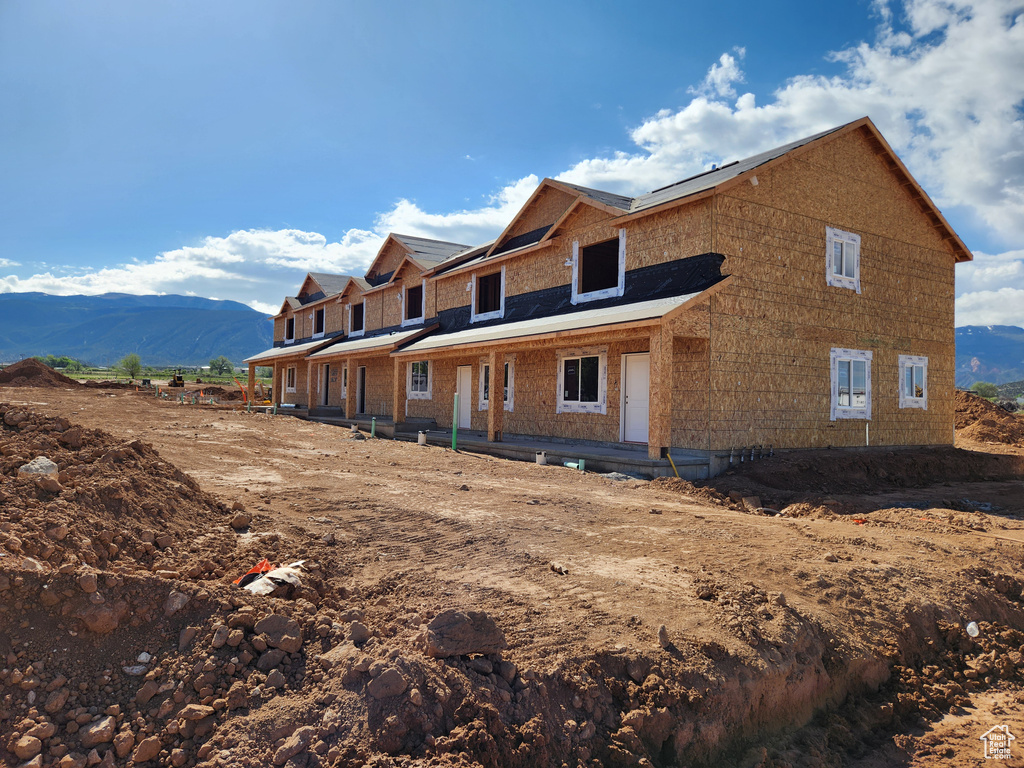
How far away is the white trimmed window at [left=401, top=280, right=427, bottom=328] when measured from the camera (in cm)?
2333

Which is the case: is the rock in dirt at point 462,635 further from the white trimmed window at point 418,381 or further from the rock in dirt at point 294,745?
the white trimmed window at point 418,381

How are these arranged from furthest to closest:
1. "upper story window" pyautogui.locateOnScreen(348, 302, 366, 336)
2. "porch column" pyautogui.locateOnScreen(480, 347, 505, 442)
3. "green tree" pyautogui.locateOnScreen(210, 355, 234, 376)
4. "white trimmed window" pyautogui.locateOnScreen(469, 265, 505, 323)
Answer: "green tree" pyautogui.locateOnScreen(210, 355, 234, 376), "upper story window" pyautogui.locateOnScreen(348, 302, 366, 336), "white trimmed window" pyautogui.locateOnScreen(469, 265, 505, 323), "porch column" pyautogui.locateOnScreen(480, 347, 505, 442)

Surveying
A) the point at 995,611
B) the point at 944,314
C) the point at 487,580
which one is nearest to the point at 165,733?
the point at 487,580

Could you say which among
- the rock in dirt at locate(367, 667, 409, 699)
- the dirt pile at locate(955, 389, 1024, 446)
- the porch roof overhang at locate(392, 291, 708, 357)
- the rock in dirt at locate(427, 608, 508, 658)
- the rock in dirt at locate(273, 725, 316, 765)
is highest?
the porch roof overhang at locate(392, 291, 708, 357)

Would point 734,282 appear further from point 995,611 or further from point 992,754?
point 992,754

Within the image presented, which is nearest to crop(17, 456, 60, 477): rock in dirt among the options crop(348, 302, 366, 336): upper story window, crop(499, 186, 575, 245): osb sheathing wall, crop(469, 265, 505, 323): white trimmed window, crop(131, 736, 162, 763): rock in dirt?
crop(131, 736, 162, 763): rock in dirt

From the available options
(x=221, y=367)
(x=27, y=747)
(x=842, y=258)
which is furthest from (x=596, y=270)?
(x=221, y=367)

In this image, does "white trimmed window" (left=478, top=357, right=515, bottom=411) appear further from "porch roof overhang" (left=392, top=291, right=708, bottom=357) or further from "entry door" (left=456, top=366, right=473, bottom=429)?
"porch roof overhang" (left=392, top=291, right=708, bottom=357)

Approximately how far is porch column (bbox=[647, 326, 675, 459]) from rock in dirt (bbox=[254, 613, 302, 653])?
8583 mm

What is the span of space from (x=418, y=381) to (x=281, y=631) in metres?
18.7

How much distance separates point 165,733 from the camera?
3.02 m

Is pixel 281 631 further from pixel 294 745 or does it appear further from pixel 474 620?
pixel 474 620

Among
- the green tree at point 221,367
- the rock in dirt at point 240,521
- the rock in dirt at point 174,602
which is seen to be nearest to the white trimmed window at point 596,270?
the rock in dirt at point 240,521

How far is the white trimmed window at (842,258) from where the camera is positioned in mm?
14469
